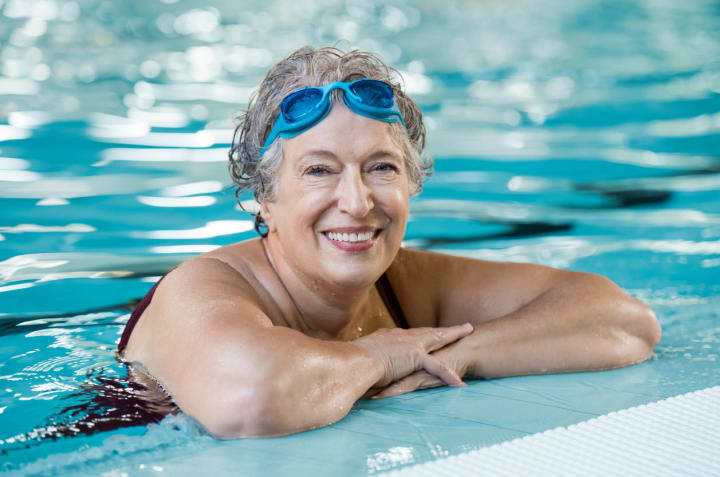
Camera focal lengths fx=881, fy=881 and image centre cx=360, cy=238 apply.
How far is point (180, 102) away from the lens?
10.4 metres

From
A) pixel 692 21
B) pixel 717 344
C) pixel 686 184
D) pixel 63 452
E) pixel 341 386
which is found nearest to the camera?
pixel 63 452

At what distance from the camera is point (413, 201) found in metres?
7.52

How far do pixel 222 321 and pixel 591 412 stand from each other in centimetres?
122

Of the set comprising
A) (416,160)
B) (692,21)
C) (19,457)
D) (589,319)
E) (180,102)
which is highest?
(692,21)

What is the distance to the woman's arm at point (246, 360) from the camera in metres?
2.54

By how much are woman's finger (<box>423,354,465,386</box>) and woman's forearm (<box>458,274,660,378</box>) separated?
76 millimetres

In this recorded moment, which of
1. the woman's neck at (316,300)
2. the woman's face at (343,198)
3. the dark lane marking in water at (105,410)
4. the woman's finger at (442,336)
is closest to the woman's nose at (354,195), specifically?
the woman's face at (343,198)

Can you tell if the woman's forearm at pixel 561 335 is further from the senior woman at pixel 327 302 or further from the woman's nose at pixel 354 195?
the woman's nose at pixel 354 195

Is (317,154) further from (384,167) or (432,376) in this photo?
(432,376)

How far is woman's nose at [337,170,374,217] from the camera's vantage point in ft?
9.27

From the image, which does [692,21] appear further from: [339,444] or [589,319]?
[339,444]

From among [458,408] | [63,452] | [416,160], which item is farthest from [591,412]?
[63,452]

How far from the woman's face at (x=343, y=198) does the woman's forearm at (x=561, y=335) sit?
1.71 ft

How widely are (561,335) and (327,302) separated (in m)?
0.87
